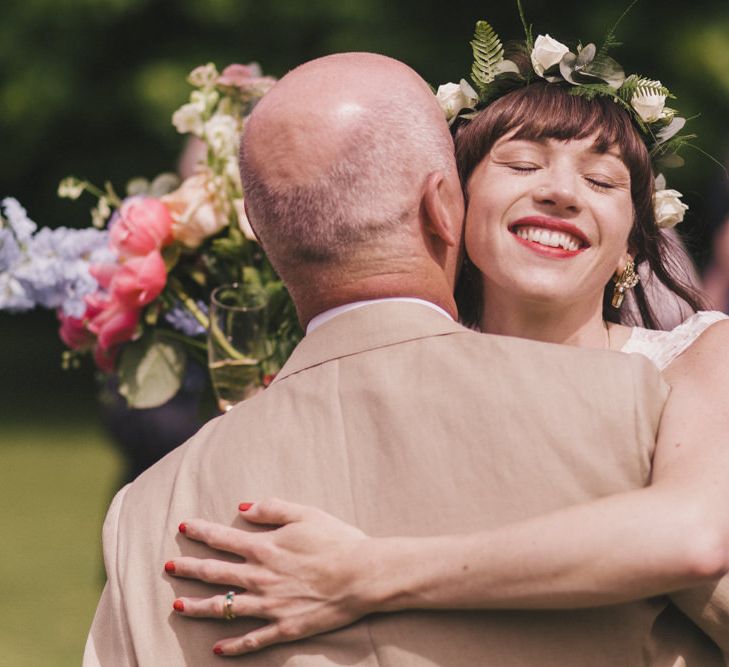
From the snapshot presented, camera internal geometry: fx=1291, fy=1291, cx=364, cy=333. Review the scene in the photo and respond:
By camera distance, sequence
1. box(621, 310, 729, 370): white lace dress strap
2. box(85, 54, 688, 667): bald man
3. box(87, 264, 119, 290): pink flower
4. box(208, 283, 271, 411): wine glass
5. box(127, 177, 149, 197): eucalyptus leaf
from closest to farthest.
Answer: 1. box(85, 54, 688, 667): bald man
2. box(621, 310, 729, 370): white lace dress strap
3. box(208, 283, 271, 411): wine glass
4. box(87, 264, 119, 290): pink flower
5. box(127, 177, 149, 197): eucalyptus leaf

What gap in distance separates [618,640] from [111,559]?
3.10ft

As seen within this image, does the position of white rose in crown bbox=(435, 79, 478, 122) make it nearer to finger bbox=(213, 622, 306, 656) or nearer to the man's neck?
the man's neck

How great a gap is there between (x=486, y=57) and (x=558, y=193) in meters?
0.48

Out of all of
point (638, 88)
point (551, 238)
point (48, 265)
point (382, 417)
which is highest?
point (48, 265)

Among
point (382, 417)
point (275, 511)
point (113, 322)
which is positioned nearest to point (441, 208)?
point (382, 417)

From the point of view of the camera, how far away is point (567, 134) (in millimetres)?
3059

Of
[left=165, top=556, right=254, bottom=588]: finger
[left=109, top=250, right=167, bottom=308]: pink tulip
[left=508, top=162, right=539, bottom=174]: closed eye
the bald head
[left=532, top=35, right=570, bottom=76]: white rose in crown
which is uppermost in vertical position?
[left=532, top=35, right=570, bottom=76]: white rose in crown

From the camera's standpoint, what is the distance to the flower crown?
3.16m

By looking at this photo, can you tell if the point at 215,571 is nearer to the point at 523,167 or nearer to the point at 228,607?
the point at 228,607

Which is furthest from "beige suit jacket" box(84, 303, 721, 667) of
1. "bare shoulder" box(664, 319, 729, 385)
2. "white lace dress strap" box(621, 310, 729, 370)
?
"white lace dress strap" box(621, 310, 729, 370)

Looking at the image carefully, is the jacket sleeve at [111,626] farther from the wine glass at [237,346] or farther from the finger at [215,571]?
the wine glass at [237,346]

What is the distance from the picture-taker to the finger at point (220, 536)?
232 cm

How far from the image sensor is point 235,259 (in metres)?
3.75

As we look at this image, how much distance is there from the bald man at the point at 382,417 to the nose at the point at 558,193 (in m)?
0.54
